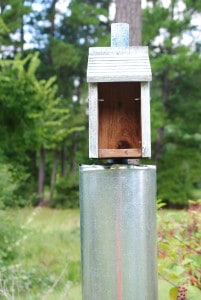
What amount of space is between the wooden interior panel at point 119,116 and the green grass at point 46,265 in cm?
174

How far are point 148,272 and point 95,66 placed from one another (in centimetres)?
85

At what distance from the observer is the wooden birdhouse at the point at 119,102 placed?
232 cm

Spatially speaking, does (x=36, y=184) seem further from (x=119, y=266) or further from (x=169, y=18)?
(x=119, y=266)

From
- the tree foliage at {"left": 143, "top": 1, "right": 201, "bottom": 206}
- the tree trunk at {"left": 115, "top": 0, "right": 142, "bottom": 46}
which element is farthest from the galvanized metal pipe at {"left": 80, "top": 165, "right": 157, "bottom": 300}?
the tree foliage at {"left": 143, "top": 1, "right": 201, "bottom": 206}

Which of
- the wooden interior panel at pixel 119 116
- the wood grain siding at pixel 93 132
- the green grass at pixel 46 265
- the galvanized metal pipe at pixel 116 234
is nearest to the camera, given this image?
the galvanized metal pipe at pixel 116 234

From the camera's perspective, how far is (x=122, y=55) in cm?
236

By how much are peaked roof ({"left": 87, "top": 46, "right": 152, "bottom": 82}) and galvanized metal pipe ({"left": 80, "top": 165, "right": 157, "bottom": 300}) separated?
38 cm

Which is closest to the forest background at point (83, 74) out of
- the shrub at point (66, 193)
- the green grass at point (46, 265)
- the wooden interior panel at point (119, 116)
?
the shrub at point (66, 193)

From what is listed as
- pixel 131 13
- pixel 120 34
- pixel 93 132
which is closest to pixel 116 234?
pixel 93 132

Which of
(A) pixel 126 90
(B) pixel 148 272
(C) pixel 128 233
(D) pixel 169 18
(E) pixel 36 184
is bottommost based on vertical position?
(E) pixel 36 184

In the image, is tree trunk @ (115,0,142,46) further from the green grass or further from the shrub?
the shrub

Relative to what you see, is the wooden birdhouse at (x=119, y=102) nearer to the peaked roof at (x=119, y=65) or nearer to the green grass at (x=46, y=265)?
the peaked roof at (x=119, y=65)

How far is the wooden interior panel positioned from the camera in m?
2.43

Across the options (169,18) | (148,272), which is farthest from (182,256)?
(169,18)
